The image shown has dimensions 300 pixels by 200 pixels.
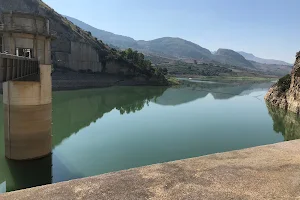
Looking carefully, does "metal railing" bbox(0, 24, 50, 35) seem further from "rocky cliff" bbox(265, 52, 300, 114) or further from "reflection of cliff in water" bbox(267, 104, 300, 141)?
"rocky cliff" bbox(265, 52, 300, 114)

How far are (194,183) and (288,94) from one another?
57.8 m

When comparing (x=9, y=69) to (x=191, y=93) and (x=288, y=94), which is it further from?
(x=191, y=93)

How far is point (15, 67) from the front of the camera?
19.8m

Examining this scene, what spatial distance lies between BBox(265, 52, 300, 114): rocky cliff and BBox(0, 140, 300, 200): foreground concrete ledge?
141 feet

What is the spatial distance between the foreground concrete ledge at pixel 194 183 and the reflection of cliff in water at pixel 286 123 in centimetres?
2980

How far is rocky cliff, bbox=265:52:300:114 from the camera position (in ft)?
169

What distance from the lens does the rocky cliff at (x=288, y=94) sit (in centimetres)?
5153

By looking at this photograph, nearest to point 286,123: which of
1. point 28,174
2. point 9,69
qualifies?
point 28,174

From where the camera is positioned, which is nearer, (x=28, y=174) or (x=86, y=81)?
(x=28, y=174)

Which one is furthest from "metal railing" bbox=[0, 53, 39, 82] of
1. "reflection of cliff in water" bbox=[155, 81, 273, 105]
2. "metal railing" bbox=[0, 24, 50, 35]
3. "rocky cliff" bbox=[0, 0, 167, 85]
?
"rocky cliff" bbox=[0, 0, 167, 85]

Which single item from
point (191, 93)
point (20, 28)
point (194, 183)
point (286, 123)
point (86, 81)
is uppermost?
point (20, 28)

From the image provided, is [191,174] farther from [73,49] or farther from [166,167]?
[73,49]

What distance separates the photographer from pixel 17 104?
19.8 m

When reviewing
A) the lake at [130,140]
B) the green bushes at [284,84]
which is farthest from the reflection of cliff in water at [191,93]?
the lake at [130,140]
